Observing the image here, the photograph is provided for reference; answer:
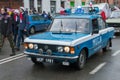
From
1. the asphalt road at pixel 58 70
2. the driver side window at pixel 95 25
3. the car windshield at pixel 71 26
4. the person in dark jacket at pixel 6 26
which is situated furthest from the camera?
the person in dark jacket at pixel 6 26

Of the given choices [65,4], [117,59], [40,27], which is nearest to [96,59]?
[117,59]

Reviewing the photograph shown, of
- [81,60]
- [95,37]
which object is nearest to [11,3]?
[95,37]

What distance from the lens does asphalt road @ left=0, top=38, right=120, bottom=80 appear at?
7266mm

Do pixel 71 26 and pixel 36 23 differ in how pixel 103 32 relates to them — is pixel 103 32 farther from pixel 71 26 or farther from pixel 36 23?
pixel 36 23

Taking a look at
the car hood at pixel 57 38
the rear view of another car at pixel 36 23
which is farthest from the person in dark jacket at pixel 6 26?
the rear view of another car at pixel 36 23

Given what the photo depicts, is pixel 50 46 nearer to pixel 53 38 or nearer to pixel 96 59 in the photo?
pixel 53 38

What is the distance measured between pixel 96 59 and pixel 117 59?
0.70m

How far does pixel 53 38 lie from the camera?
7.84 m

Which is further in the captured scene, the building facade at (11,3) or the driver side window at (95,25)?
the building facade at (11,3)

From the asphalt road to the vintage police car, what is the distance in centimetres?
30

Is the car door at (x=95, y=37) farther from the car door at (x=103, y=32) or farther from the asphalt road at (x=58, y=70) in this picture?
the asphalt road at (x=58, y=70)

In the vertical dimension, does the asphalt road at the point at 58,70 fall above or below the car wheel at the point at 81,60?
below

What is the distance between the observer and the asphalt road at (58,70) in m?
7.27

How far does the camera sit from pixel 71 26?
8.78 meters
